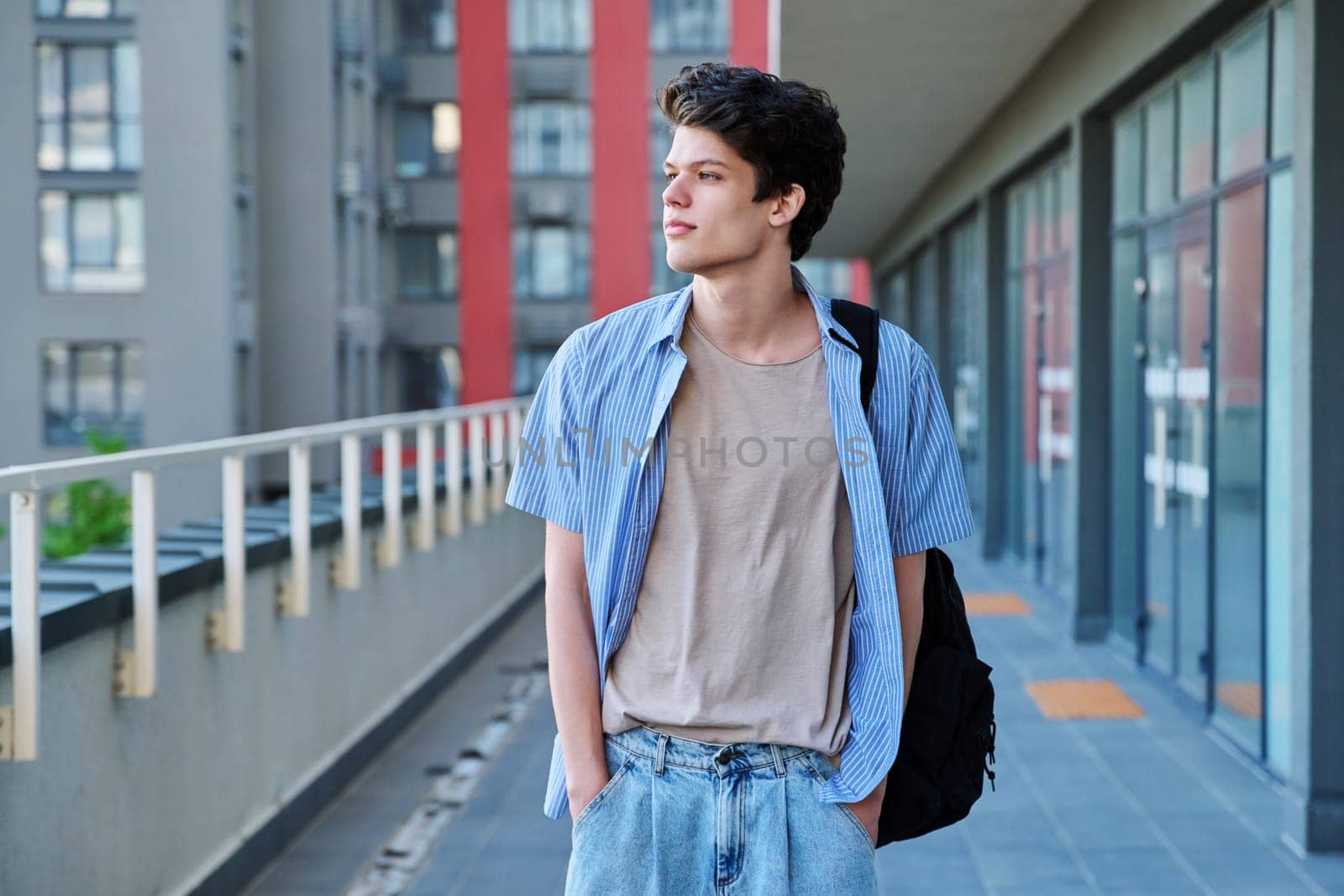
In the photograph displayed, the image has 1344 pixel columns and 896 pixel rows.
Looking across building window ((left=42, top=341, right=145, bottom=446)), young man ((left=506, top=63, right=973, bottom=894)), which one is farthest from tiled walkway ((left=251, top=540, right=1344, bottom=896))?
building window ((left=42, top=341, right=145, bottom=446))

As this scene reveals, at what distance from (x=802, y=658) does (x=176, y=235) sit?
25.4 m

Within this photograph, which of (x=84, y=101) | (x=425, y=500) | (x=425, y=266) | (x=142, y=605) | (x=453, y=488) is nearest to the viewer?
(x=142, y=605)

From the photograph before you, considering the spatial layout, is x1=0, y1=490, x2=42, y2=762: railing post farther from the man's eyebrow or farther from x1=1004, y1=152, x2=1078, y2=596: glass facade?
x1=1004, y1=152, x2=1078, y2=596: glass facade

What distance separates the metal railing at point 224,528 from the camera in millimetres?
3053

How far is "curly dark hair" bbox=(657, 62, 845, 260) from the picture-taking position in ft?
5.92

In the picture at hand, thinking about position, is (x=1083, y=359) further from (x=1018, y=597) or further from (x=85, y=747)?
(x=85, y=747)

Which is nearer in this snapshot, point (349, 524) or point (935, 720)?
point (935, 720)

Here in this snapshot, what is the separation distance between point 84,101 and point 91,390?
15.7 ft

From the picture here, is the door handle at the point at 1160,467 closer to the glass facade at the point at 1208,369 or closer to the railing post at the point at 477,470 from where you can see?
the glass facade at the point at 1208,369

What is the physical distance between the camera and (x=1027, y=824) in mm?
5234

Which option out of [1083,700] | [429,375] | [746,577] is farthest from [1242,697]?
[429,375]

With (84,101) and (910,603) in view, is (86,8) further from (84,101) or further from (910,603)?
(910,603)

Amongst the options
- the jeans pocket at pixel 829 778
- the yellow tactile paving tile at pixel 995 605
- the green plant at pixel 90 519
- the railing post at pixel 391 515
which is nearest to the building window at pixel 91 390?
the green plant at pixel 90 519

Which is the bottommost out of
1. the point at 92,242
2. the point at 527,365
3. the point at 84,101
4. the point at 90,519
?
the point at 90,519
